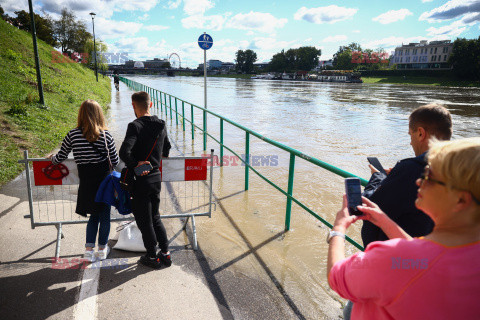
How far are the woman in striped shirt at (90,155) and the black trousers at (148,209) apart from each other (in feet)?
1.31

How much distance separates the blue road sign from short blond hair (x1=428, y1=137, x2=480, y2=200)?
8.25 metres

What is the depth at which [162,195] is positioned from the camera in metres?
5.12

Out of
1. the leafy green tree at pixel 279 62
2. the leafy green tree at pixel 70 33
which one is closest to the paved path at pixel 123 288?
the leafy green tree at pixel 70 33

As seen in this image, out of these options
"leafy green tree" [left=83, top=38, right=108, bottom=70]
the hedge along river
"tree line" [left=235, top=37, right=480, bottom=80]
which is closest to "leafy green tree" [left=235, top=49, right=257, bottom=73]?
"tree line" [left=235, top=37, right=480, bottom=80]

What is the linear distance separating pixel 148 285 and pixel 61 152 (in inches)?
59.2

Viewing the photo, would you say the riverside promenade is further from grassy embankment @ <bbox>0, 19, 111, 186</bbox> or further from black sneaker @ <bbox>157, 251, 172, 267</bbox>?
grassy embankment @ <bbox>0, 19, 111, 186</bbox>

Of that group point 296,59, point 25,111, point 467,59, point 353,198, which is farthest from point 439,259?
point 296,59

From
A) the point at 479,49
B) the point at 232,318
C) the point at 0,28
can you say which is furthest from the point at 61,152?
the point at 479,49

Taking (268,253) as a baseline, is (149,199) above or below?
above

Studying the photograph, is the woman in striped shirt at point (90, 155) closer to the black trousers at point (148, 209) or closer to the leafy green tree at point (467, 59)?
the black trousers at point (148, 209)

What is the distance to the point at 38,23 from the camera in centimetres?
3897

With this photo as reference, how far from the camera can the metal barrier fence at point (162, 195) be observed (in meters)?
3.34

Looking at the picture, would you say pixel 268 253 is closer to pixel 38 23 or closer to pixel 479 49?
pixel 38 23

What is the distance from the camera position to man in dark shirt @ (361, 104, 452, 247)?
4.83 ft
